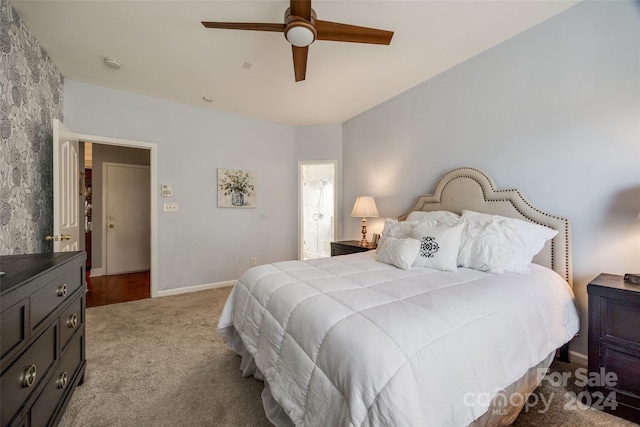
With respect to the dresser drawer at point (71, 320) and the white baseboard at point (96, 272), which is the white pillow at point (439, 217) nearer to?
the dresser drawer at point (71, 320)

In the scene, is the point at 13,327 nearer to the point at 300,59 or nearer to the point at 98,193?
the point at 300,59

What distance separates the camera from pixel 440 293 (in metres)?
1.40

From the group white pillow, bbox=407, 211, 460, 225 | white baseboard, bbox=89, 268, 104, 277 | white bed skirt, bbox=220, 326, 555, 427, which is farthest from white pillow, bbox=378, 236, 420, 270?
white baseboard, bbox=89, 268, 104, 277

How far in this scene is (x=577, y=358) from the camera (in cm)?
203

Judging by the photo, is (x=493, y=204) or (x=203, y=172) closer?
(x=493, y=204)

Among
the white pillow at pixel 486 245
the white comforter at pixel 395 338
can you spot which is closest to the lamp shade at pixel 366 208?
the white pillow at pixel 486 245

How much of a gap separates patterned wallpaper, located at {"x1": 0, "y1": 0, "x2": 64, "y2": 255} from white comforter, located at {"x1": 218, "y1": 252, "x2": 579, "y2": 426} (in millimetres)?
1804

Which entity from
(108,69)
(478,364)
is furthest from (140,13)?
(478,364)

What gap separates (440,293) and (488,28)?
7.37 ft

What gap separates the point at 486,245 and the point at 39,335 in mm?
2567

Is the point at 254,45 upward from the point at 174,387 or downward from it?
upward

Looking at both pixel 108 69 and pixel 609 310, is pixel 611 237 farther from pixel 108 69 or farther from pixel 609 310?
pixel 108 69

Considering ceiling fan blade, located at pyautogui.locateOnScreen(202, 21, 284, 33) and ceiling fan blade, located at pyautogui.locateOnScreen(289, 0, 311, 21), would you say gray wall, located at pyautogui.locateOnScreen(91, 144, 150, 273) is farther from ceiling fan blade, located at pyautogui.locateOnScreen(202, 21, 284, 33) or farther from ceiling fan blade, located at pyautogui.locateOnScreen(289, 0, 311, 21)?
ceiling fan blade, located at pyautogui.locateOnScreen(289, 0, 311, 21)

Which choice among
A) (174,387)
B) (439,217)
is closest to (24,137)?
(174,387)
